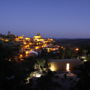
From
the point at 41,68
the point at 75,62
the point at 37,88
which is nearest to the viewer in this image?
the point at 37,88

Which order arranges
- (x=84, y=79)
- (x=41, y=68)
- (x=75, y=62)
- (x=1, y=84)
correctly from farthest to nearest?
(x=75, y=62) < (x=41, y=68) < (x=1, y=84) < (x=84, y=79)

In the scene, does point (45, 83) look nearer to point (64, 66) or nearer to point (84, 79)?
point (84, 79)

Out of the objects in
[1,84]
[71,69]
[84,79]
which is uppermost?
[84,79]

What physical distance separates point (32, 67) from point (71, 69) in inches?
140

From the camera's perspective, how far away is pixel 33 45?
30.8m

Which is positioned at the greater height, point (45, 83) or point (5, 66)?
point (5, 66)

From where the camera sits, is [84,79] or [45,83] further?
[45,83]

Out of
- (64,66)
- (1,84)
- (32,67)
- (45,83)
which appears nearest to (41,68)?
(32,67)

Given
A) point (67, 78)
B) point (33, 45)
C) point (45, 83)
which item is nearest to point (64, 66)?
point (67, 78)

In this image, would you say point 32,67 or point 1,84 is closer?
point 1,84

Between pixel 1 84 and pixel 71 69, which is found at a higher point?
pixel 1 84

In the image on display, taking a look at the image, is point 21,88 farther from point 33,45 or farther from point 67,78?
point 33,45

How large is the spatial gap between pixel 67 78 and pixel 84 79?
5271 mm

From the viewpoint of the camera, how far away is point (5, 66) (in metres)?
10.4
